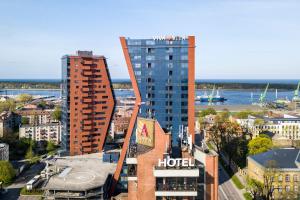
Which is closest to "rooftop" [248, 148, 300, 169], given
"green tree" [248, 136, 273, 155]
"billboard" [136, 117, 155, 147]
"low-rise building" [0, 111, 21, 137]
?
"green tree" [248, 136, 273, 155]

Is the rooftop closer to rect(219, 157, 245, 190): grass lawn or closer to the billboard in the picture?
rect(219, 157, 245, 190): grass lawn

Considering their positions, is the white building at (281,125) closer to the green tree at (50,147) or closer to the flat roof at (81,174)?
the flat roof at (81,174)

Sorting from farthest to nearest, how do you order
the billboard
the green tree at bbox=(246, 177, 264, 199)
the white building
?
the white building → the green tree at bbox=(246, 177, 264, 199) → the billboard

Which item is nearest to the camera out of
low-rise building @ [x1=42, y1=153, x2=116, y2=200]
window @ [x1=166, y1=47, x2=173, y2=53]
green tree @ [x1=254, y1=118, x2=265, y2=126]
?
low-rise building @ [x1=42, y1=153, x2=116, y2=200]

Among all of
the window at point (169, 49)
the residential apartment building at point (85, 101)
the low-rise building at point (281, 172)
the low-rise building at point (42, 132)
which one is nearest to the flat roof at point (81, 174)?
the residential apartment building at point (85, 101)

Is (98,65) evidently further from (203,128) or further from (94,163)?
(203,128)
